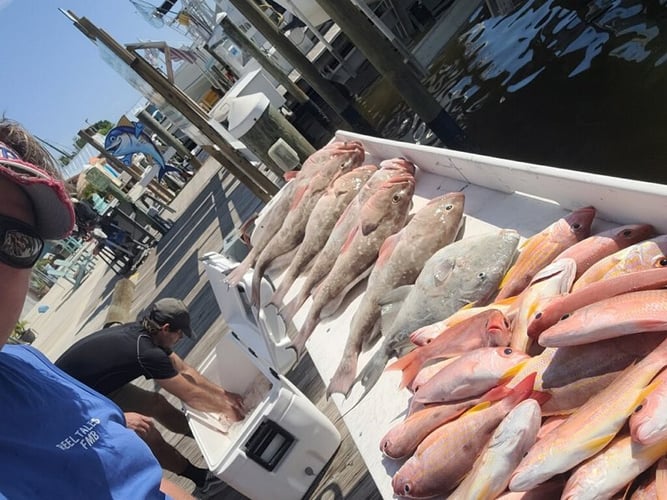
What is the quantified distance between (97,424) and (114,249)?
15406mm

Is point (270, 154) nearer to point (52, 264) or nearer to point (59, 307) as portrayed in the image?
point (59, 307)

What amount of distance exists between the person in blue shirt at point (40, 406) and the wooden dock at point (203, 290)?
3.68 ft

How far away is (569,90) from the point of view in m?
8.47

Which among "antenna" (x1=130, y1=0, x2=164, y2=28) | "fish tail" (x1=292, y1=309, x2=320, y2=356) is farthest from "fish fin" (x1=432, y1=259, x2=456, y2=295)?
"antenna" (x1=130, y1=0, x2=164, y2=28)

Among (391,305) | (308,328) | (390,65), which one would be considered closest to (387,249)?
(391,305)

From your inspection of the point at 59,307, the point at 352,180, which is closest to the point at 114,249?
the point at 59,307

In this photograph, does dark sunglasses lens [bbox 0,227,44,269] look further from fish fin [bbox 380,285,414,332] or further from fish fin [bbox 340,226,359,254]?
fish fin [bbox 340,226,359,254]

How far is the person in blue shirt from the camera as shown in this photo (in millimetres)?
1667

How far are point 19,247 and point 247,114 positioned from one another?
6.55m

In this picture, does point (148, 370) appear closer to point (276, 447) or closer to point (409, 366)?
point (276, 447)

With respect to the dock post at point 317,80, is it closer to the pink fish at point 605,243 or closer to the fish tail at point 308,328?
the fish tail at point 308,328

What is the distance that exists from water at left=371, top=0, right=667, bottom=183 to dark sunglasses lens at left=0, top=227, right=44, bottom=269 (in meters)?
6.18

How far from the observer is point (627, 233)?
2094 millimetres

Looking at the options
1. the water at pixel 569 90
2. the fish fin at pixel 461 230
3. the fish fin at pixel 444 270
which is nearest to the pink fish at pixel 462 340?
the fish fin at pixel 444 270
